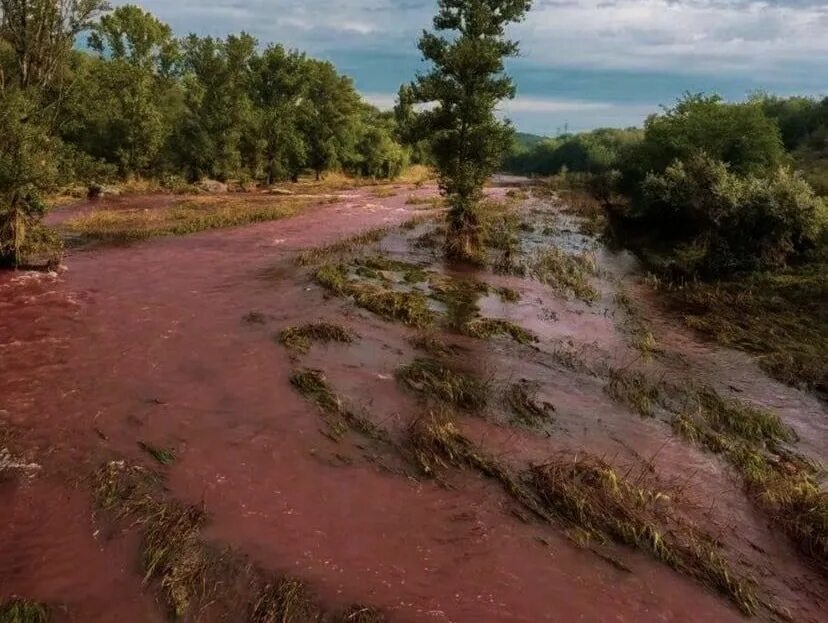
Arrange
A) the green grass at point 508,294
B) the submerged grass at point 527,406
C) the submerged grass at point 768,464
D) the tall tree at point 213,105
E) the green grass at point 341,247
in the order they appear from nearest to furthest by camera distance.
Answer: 1. the submerged grass at point 768,464
2. the submerged grass at point 527,406
3. the green grass at point 508,294
4. the green grass at point 341,247
5. the tall tree at point 213,105

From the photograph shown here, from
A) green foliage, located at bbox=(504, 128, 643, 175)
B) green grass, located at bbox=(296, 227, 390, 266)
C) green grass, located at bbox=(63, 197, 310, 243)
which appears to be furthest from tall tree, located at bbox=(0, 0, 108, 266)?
green foliage, located at bbox=(504, 128, 643, 175)

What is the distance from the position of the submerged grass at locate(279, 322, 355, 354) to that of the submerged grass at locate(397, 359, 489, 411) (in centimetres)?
257

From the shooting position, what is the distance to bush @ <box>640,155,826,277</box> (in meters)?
24.2

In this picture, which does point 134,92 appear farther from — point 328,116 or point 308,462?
point 308,462

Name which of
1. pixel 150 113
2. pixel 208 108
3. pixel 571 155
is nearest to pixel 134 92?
pixel 150 113

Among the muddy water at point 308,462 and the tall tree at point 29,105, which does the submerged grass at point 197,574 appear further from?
the tall tree at point 29,105

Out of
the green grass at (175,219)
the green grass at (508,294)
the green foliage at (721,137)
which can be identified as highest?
the green foliage at (721,137)

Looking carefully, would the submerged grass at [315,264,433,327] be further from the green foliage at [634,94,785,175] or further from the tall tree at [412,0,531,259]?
the green foliage at [634,94,785,175]

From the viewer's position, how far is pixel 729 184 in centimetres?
2672

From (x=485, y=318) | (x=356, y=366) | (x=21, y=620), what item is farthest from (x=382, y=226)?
(x=21, y=620)

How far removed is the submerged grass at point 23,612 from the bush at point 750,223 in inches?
1037

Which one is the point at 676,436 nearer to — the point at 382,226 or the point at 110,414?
the point at 110,414

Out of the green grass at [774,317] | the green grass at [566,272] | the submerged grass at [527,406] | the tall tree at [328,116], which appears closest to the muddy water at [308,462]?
the submerged grass at [527,406]

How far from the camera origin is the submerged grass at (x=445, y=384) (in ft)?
41.0
